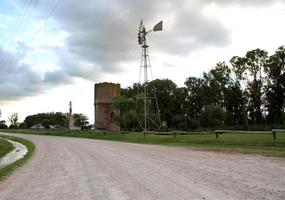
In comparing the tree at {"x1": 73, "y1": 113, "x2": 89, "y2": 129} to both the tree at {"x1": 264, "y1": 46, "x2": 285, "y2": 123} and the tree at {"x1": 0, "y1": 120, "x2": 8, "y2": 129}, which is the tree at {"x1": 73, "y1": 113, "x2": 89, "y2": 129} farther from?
the tree at {"x1": 264, "y1": 46, "x2": 285, "y2": 123}

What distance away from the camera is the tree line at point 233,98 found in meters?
80.4

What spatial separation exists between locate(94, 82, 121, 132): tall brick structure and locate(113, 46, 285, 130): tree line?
18.4 feet

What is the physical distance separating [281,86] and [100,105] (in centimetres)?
3433

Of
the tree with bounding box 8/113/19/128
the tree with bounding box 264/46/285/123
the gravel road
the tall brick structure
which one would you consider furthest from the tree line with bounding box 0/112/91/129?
the gravel road

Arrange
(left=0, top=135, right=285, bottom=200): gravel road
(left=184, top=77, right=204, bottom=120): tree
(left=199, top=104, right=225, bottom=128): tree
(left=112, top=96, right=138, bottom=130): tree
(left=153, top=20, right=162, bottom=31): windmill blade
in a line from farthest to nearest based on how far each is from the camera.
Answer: (left=184, top=77, right=204, bottom=120): tree < (left=199, top=104, right=225, bottom=128): tree < (left=112, top=96, right=138, bottom=130): tree < (left=153, top=20, right=162, bottom=31): windmill blade < (left=0, top=135, right=285, bottom=200): gravel road

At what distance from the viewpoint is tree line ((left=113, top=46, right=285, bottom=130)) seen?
8044 cm

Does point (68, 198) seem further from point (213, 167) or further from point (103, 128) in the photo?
point (103, 128)

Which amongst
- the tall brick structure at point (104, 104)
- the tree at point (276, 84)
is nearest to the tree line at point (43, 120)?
the tall brick structure at point (104, 104)

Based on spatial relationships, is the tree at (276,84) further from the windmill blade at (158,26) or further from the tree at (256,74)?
the windmill blade at (158,26)

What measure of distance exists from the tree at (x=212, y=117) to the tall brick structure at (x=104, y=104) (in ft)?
54.2

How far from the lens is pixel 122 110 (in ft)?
220

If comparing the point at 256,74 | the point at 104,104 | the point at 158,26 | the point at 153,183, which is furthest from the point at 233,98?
the point at 153,183

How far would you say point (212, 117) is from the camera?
7994 cm

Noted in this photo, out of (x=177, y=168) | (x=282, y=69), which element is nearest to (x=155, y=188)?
(x=177, y=168)
